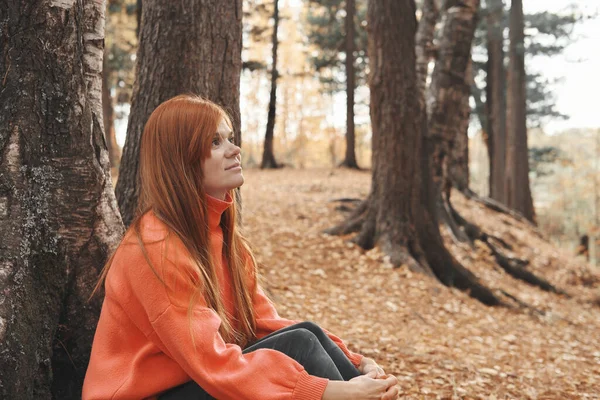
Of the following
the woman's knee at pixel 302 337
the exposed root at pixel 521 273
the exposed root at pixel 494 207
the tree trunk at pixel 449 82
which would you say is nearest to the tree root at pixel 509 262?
the exposed root at pixel 521 273

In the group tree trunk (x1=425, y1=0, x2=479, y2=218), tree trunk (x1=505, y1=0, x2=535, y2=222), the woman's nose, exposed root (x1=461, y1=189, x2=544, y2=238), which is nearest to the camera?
the woman's nose

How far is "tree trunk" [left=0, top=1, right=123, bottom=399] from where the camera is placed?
254 centimetres

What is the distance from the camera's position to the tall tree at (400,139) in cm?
789

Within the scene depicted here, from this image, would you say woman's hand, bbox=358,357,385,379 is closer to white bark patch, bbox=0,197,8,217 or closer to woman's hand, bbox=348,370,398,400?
woman's hand, bbox=348,370,398,400

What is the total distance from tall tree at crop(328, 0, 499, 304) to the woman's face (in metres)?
5.54

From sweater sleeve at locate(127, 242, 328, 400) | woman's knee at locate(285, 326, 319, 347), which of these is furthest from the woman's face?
woman's knee at locate(285, 326, 319, 347)

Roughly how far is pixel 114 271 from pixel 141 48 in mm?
2557

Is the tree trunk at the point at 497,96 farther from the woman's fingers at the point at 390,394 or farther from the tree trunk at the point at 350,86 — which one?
the woman's fingers at the point at 390,394

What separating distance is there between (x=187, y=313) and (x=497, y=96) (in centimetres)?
1734

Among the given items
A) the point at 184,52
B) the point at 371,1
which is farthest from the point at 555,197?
the point at 184,52

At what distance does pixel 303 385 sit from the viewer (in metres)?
2.19

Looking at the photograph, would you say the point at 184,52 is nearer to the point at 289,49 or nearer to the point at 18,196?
the point at 18,196

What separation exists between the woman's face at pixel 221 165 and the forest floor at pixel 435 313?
7.10ft

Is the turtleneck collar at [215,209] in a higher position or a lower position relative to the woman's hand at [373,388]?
higher
